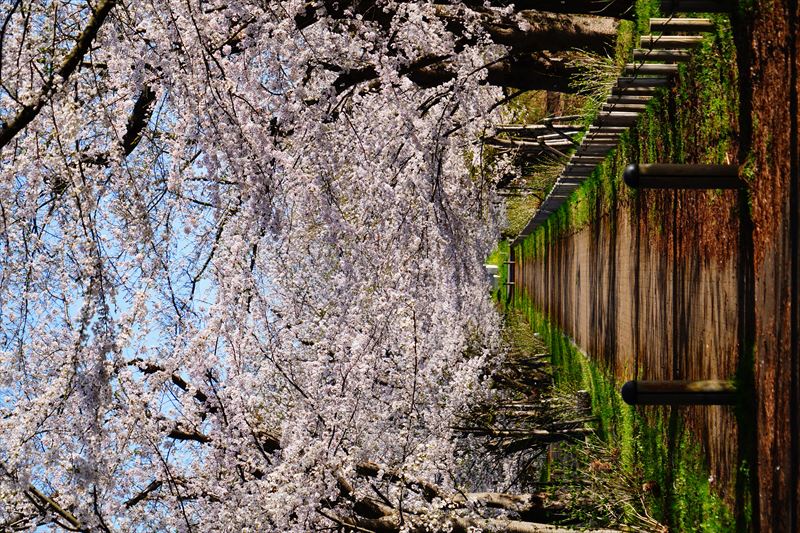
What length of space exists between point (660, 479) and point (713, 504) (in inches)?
59.2

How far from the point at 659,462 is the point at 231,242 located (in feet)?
13.9

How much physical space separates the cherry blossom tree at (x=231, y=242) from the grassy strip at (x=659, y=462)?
2007mm

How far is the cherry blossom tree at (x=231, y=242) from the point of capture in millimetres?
5656

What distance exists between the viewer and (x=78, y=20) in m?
6.63

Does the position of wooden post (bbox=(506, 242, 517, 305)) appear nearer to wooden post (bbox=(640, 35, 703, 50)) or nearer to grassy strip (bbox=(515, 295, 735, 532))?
grassy strip (bbox=(515, 295, 735, 532))

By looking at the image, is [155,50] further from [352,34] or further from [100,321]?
[352,34]

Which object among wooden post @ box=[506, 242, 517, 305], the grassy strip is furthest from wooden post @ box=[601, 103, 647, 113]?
wooden post @ box=[506, 242, 517, 305]

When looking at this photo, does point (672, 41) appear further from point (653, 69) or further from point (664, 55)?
point (653, 69)

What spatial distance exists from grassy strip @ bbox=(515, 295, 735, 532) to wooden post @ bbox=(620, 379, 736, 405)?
31.1 inches

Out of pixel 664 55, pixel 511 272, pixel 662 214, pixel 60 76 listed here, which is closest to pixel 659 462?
pixel 662 214

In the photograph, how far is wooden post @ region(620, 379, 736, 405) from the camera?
4.72m

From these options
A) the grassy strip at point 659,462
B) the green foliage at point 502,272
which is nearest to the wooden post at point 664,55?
the grassy strip at point 659,462

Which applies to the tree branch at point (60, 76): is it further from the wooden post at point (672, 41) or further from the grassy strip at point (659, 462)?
the grassy strip at point (659, 462)

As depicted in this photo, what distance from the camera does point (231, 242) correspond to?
22.5ft
